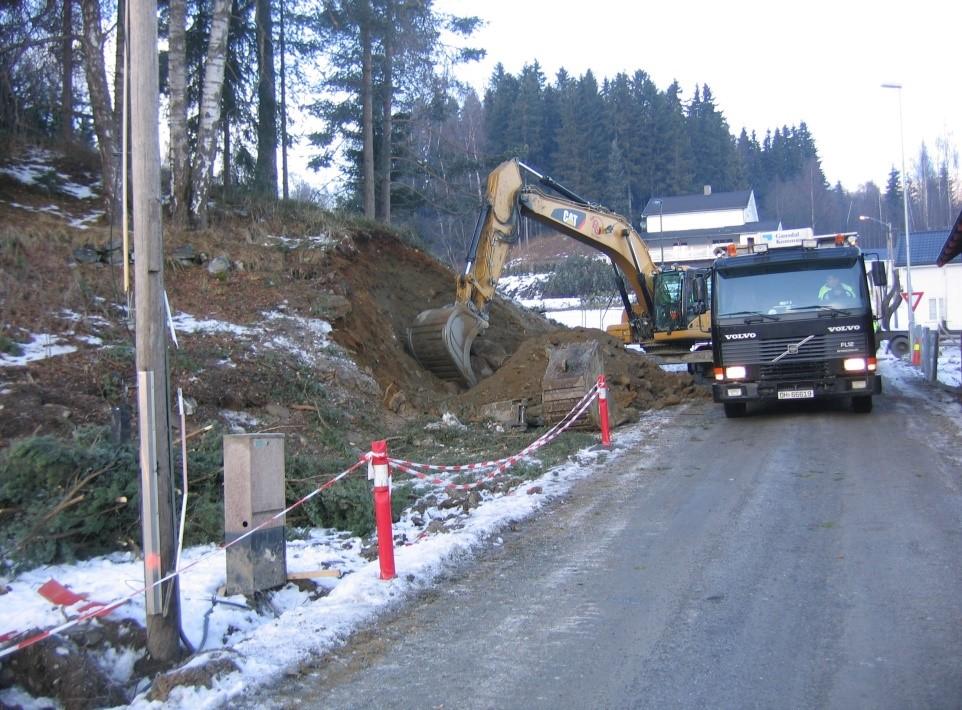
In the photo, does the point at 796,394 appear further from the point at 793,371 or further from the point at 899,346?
the point at 899,346

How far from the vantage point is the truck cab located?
14.5 metres

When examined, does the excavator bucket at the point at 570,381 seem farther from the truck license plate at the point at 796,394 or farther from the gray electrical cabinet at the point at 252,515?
the gray electrical cabinet at the point at 252,515

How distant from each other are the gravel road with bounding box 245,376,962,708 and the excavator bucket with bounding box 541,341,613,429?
173 inches

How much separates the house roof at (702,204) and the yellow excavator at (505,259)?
50361 millimetres

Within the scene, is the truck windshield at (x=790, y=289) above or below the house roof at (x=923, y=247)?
below

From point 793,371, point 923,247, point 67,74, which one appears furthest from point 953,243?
point 923,247

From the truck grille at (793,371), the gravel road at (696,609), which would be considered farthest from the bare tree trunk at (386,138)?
the gravel road at (696,609)

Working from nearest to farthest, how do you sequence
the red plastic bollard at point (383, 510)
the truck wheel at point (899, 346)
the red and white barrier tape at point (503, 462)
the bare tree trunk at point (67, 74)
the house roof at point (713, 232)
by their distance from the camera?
the red plastic bollard at point (383, 510)
the red and white barrier tape at point (503, 462)
the bare tree trunk at point (67, 74)
the truck wheel at point (899, 346)
the house roof at point (713, 232)

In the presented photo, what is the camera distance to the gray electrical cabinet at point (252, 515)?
659cm

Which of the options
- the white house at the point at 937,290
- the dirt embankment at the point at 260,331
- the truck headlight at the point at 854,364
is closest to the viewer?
the dirt embankment at the point at 260,331

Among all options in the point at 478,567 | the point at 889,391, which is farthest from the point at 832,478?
the point at 889,391

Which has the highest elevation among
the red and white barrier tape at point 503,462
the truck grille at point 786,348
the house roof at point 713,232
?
the house roof at point 713,232

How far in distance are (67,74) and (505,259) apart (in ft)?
42.9

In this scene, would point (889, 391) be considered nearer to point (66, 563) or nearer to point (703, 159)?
point (66, 563)
